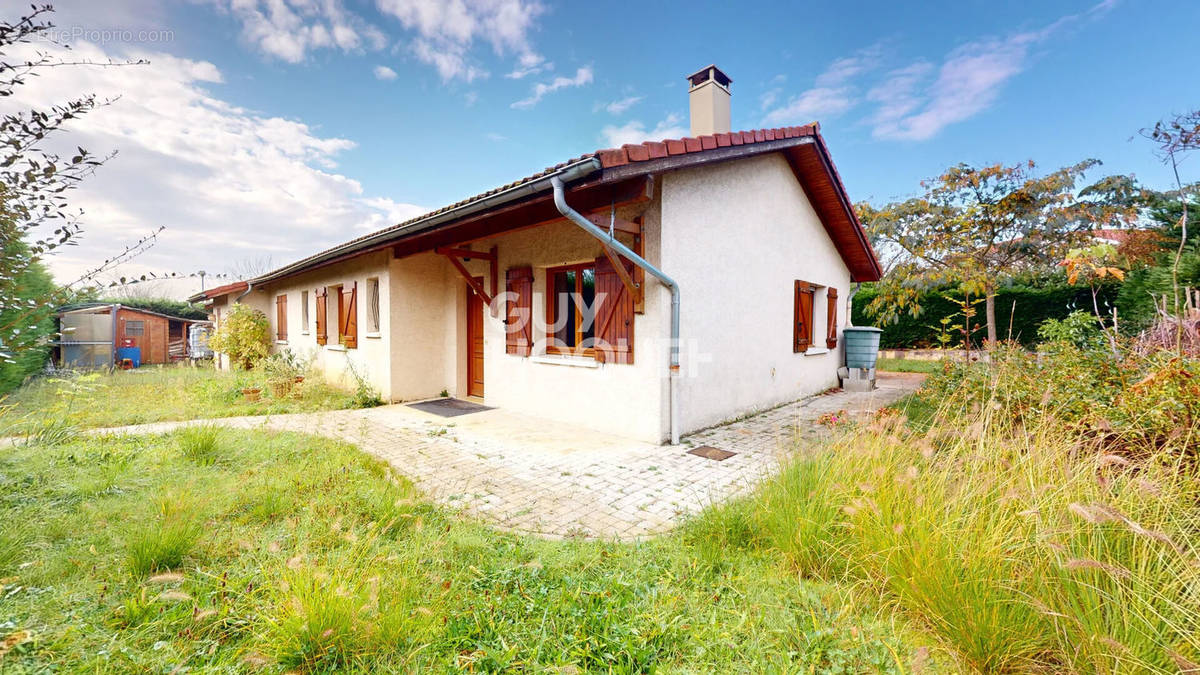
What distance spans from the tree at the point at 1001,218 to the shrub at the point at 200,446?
14.4m

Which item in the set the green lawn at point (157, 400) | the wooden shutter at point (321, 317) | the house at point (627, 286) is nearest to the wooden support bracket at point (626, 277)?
the house at point (627, 286)

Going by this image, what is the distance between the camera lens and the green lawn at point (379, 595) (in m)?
1.77

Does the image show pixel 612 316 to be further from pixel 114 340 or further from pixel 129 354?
pixel 129 354

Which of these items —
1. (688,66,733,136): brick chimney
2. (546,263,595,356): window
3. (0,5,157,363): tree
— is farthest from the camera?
(688,66,733,136): brick chimney

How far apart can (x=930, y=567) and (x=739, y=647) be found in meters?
0.93

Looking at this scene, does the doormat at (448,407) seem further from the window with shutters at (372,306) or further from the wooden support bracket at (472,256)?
the window with shutters at (372,306)

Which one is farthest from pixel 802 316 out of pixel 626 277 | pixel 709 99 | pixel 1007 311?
pixel 1007 311

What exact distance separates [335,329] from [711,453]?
921 cm

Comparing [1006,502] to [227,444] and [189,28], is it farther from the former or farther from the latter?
[189,28]

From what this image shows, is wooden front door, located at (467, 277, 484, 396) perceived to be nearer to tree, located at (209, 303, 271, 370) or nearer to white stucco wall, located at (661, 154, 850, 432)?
white stucco wall, located at (661, 154, 850, 432)

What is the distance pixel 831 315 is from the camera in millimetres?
→ 10211

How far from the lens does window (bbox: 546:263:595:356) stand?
6.56m

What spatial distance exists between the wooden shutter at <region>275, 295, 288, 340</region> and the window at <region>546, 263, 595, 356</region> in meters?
10.2

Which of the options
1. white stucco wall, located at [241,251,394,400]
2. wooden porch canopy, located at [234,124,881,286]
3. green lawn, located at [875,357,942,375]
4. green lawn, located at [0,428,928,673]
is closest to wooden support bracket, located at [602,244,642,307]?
wooden porch canopy, located at [234,124,881,286]
